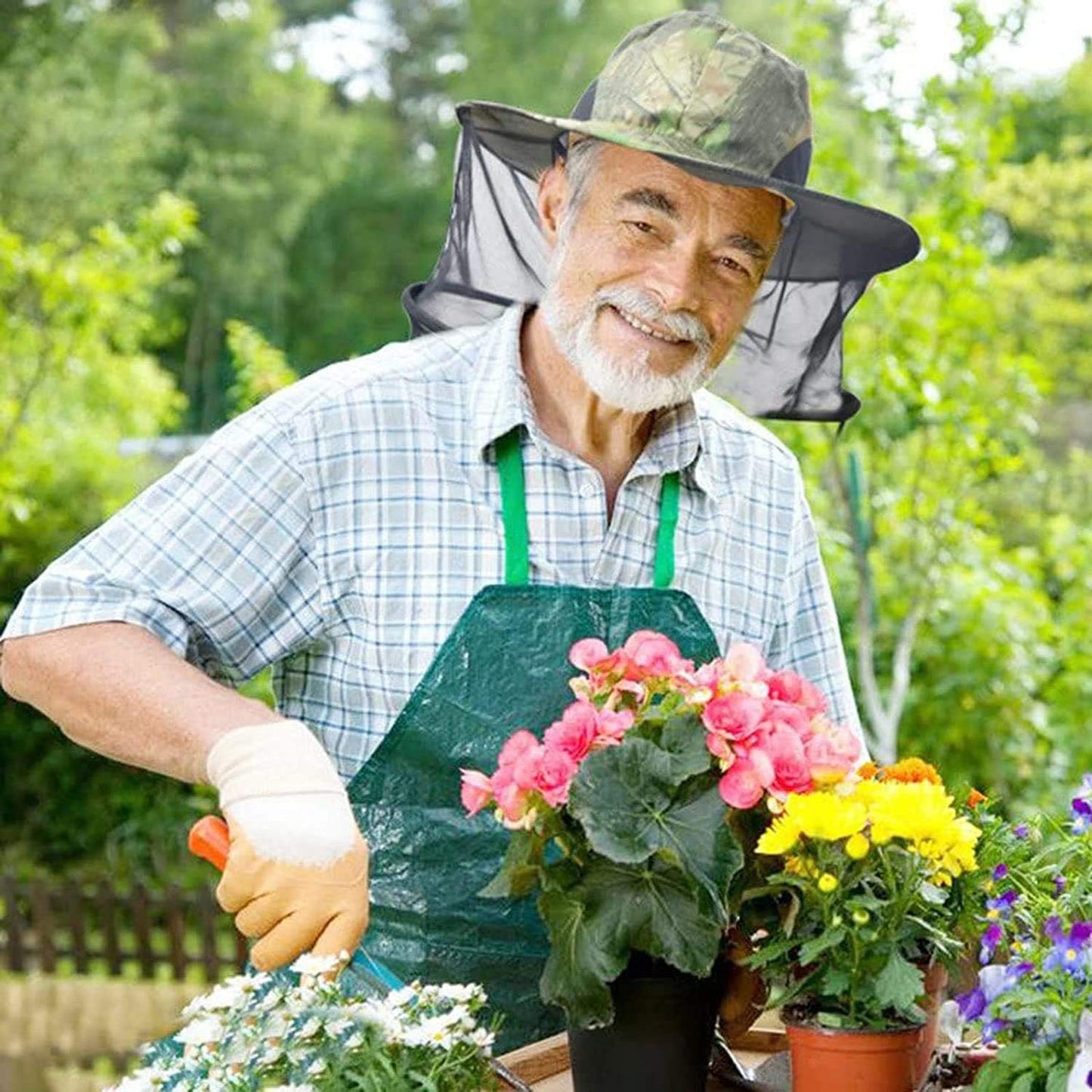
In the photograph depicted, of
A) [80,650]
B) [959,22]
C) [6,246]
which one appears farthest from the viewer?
[6,246]

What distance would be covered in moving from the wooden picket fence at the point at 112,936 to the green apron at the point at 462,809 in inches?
163

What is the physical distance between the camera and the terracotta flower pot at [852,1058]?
4.42 feet

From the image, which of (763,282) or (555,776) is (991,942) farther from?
(763,282)

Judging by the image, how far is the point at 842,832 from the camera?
1321 millimetres

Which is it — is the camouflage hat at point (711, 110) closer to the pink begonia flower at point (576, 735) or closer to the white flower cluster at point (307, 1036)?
the pink begonia flower at point (576, 735)

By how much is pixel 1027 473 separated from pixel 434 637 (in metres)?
8.29

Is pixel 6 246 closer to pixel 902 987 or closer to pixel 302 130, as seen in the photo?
pixel 902 987

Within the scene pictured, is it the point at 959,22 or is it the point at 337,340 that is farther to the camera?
the point at 337,340

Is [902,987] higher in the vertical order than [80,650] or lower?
lower

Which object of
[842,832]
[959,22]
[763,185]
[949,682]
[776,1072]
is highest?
[959,22]

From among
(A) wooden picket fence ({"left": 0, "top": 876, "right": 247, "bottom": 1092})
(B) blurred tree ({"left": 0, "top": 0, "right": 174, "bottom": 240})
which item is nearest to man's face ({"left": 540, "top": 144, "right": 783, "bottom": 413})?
(A) wooden picket fence ({"left": 0, "top": 876, "right": 247, "bottom": 1092})

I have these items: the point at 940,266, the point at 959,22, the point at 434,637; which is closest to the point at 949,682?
the point at 940,266

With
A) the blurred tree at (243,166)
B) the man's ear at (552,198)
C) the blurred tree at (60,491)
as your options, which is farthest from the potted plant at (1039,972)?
the blurred tree at (243,166)

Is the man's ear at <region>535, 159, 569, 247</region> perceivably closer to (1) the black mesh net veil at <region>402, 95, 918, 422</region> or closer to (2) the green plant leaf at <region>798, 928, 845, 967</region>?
(1) the black mesh net veil at <region>402, 95, 918, 422</region>
